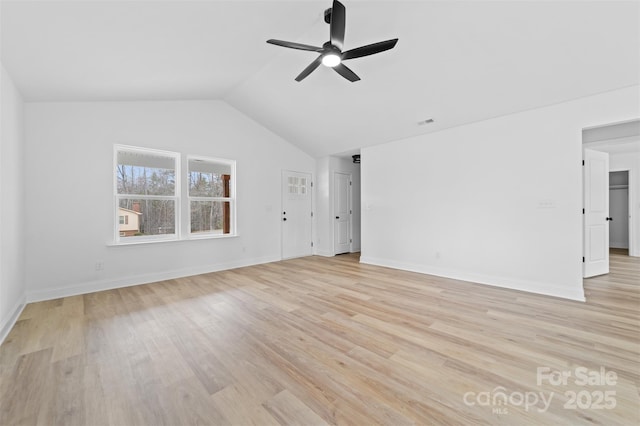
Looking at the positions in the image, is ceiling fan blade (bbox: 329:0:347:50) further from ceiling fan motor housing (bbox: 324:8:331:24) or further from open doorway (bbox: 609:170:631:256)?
open doorway (bbox: 609:170:631:256)

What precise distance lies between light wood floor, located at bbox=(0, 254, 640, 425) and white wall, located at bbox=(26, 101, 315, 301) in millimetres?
509

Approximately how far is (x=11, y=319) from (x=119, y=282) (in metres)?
1.30

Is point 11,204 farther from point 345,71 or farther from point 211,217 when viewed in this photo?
point 345,71

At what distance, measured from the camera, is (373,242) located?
5.65 metres

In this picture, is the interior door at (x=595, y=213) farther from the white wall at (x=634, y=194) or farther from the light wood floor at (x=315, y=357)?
the white wall at (x=634, y=194)

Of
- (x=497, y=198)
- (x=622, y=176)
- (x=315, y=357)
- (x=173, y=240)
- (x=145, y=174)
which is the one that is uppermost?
(x=622, y=176)

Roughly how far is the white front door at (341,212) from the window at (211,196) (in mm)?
2699

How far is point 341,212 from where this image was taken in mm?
7020

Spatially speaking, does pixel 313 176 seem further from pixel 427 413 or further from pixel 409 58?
pixel 427 413

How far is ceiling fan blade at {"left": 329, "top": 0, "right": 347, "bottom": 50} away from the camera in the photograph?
82.6 inches

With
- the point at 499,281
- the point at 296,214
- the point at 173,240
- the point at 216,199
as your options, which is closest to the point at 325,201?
the point at 296,214

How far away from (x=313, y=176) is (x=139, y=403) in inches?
230

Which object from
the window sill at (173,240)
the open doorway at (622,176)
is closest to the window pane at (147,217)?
the window sill at (173,240)

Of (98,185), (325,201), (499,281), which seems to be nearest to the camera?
(98,185)
